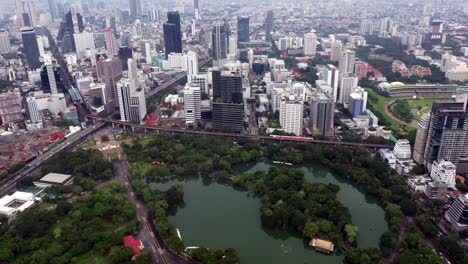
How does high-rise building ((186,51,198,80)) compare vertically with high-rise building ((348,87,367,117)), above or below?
above

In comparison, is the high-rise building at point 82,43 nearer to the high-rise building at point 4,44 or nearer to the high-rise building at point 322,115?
the high-rise building at point 4,44

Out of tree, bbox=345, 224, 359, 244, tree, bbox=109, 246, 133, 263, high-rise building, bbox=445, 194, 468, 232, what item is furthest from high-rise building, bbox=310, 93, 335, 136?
tree, bbox=109, 246, 133, 263

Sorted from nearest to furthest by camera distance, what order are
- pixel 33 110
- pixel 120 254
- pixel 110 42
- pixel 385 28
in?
1. pixel 120 254
2. pixel 33 110
3. pixel 110 42
4. pixel 385 28

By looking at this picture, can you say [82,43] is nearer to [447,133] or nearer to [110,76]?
[110,76]

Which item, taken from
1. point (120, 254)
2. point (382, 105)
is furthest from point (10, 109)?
point (382, 105)

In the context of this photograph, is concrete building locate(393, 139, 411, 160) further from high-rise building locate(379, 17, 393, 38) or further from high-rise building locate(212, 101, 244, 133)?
high-rise building locate(379, 17, 393, 38)

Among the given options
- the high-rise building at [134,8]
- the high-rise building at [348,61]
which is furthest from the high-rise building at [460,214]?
the high-rise building at [134,8]

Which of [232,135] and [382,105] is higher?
[382,105]
